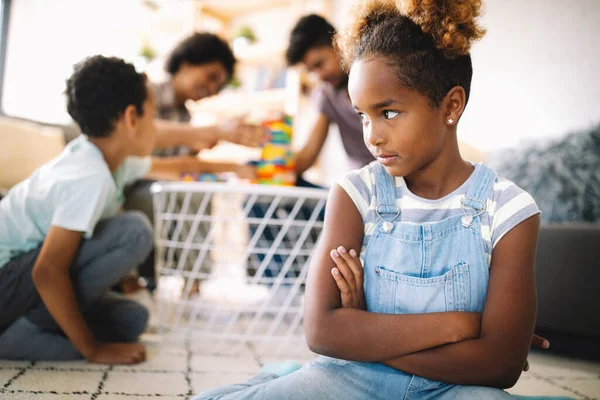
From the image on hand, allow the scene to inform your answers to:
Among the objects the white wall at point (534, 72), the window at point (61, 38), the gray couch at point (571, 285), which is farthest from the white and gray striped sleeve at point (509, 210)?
the window at point (61, 38)

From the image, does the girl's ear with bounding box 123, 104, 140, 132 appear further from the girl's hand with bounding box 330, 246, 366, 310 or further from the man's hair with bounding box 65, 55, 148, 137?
the girl's hand with bounding box 330, 246, 366, 310

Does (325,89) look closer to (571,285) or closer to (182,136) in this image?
(182,136)

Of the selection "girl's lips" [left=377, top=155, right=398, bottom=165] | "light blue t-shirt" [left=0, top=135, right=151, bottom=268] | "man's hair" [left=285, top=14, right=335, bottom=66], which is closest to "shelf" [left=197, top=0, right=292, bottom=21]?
"man's hair" [left=285, top=14, right=335, bottom=66]

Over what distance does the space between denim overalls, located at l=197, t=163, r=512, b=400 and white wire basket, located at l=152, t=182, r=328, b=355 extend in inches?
12.6

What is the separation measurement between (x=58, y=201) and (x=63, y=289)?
0.17 meters

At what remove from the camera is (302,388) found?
1.78ft

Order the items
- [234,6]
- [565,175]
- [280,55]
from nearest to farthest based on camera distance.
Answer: [565,175]
[280,55]
[234,6]

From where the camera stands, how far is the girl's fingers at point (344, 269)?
0.59 m

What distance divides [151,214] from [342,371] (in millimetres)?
1204

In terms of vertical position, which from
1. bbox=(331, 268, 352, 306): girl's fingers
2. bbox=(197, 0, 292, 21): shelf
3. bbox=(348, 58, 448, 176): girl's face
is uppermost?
bbox=(197, 0, 292, 21): shelf

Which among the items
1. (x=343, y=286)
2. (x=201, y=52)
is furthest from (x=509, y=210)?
(x=201, y=52)

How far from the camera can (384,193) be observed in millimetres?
663

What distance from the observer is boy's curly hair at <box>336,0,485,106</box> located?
1.96 ft

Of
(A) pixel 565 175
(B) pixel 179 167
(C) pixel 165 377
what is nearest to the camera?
(C) pixel 165 377
